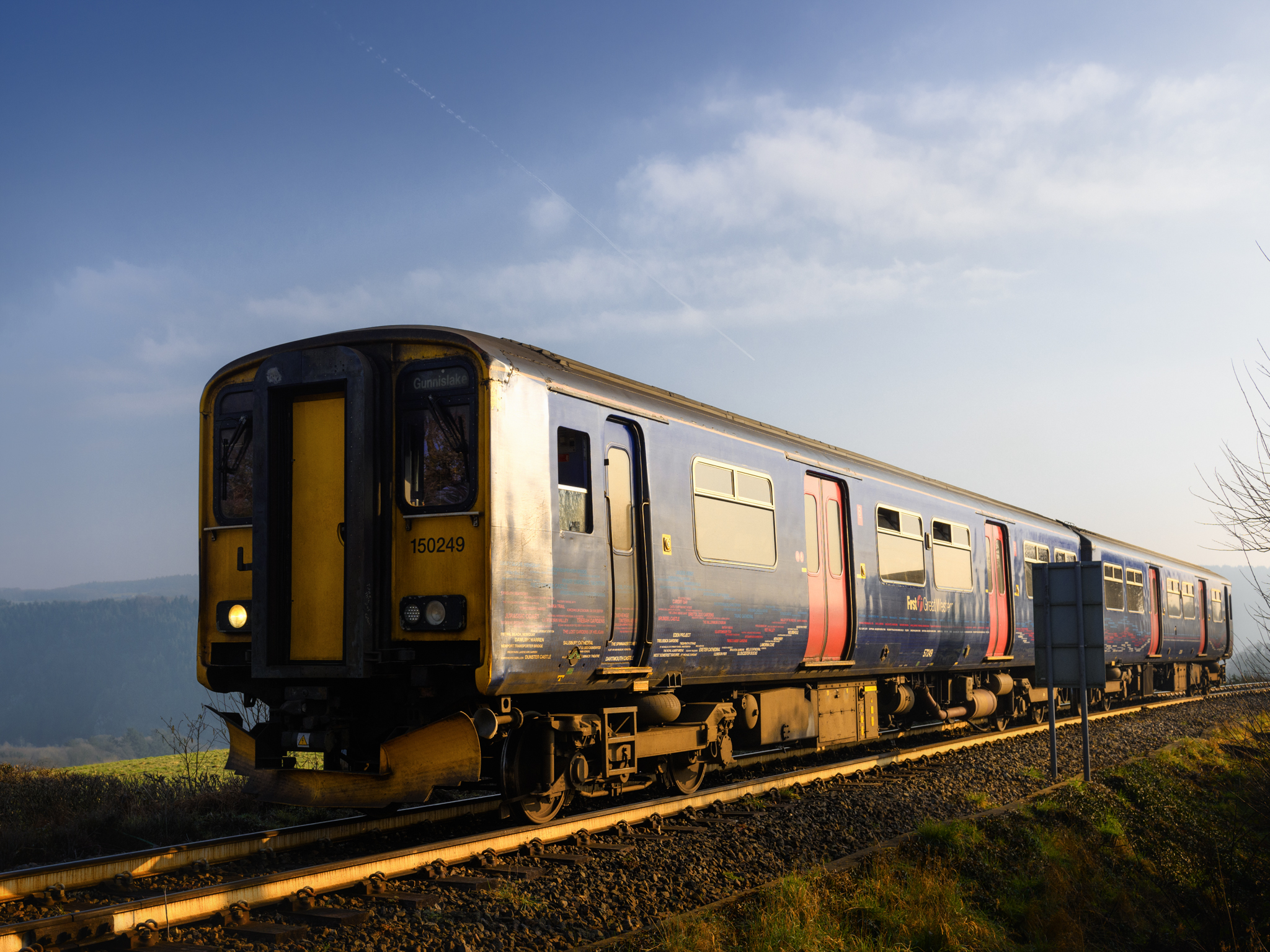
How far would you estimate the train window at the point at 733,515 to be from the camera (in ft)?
28.7

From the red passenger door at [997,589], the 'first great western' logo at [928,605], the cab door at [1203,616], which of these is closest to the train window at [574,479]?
the 'first great western' logo at [928,605]

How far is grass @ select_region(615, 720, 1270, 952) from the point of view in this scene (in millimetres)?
5551

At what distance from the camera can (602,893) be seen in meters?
5.73

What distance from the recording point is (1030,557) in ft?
55.1

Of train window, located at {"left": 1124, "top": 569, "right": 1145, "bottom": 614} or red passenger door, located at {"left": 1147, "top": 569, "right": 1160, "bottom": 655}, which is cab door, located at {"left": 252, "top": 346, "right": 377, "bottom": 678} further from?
red passenger door, located at {"left": 1147, "top": 569, "right": 1160, "bottom": 655}

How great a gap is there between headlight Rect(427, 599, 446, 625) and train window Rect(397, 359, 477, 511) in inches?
24.8

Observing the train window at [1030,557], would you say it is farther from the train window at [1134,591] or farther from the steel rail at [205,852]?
the steel rail at [205,852]

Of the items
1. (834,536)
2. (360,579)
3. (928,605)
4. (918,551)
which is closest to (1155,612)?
(928,605)

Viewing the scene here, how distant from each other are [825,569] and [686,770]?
2787 mm

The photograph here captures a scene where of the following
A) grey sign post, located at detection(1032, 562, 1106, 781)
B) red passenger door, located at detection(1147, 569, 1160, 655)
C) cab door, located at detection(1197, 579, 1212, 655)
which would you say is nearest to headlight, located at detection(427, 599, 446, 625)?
grey sign post, located at detection(1032, 562, 1106, 781)

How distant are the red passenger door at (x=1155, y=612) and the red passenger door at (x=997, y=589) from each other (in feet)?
25.1

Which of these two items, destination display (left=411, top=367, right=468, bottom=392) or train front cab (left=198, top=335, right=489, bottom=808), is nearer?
train front cab (left=198, top=335, right=489, bottom=808)

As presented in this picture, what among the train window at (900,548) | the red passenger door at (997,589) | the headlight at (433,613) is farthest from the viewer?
the red passenger door at (997,589)

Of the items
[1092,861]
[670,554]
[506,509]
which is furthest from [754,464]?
[1092,861]
